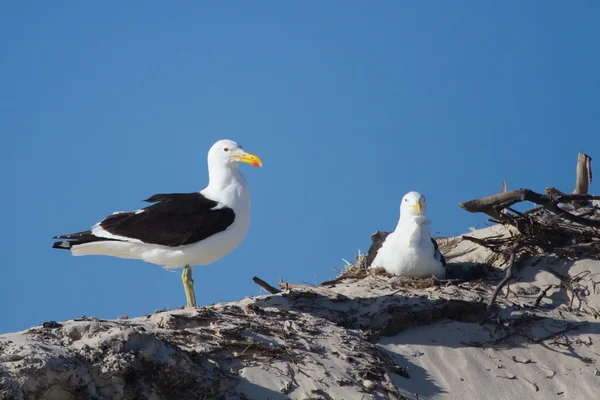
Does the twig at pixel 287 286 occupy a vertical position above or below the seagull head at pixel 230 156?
below

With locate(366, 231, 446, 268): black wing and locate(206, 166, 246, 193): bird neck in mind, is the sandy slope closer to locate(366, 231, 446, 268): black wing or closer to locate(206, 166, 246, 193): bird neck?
locate(366, 231, 446, 268): black wing

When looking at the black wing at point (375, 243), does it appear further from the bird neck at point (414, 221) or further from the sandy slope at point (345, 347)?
the sandy slope at point (345, 347)

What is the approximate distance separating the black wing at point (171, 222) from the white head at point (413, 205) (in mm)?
2584

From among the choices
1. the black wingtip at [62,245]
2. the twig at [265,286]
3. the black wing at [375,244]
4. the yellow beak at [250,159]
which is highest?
the yellow beak at [250,159]

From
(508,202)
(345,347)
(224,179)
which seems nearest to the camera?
(345,347)

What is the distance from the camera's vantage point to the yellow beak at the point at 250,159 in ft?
35.6

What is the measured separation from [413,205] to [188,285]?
126 inches

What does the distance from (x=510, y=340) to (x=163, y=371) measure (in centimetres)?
450

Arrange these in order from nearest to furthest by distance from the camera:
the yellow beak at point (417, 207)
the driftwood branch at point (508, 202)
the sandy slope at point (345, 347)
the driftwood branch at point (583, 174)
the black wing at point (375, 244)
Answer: the sandy slope at point (345, 347) < the driftwood branch at point (508, 202) < the yellow beak at point (417, 207) < the black wing at point (375, 244) < the driftwood branch at point (583, 174)

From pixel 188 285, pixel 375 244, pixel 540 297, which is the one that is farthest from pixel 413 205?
pixel 188 285

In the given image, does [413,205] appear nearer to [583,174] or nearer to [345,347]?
[345,347]

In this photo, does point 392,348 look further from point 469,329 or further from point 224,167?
point 224,167

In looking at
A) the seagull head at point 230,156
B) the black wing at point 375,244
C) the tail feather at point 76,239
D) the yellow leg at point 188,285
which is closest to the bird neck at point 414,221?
the black wing at point 375,244

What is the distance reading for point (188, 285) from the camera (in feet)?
34.4
